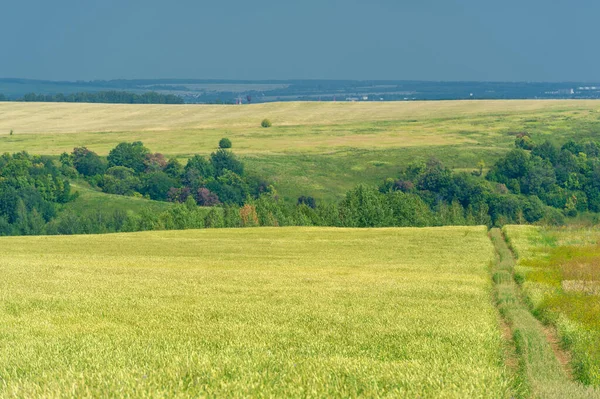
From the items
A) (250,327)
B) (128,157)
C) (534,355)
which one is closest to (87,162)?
(128,157)

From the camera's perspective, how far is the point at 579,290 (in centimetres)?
2852

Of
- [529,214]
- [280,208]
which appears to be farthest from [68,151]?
[529,214]

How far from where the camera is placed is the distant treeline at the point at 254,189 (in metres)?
104

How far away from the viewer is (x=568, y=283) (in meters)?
30.7

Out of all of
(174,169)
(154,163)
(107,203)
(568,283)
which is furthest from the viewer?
(154,163)

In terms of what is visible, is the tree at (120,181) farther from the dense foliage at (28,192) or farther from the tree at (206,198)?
the tree at (206,198)

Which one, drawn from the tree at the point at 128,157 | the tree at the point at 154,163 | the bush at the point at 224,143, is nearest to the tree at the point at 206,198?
Result: the tree at the point at 154,163

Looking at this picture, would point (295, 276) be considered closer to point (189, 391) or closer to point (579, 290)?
point (579, 290)

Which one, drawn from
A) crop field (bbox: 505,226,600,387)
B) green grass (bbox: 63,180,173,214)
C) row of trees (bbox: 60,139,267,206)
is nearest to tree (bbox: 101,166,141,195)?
row of trees (bbox: 60,139,267,206)

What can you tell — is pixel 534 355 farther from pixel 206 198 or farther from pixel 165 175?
pixel 165 175

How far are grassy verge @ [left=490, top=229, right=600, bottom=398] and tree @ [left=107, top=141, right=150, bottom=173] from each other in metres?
133

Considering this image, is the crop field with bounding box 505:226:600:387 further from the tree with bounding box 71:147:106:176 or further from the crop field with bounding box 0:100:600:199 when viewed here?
the tree with bounding box 71:147:106:176

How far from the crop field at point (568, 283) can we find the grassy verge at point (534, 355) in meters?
0.43

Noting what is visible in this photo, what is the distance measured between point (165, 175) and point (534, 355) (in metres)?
135
